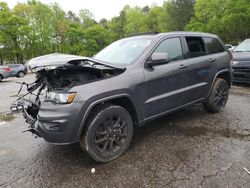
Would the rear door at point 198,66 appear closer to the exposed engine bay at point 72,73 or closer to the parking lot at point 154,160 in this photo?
the parking lot at point 154,160

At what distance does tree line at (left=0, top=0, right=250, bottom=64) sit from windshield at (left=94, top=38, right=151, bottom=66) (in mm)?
32084

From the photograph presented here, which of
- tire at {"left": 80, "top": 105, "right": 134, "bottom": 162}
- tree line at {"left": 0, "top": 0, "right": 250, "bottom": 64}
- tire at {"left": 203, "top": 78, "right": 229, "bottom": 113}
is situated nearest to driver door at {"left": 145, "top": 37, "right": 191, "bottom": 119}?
tire at {"left": 80, "top": 105, "right": 134, "bottom": 162}

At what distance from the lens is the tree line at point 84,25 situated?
31672 millimetres

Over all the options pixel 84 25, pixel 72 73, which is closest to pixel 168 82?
pixel 72 73

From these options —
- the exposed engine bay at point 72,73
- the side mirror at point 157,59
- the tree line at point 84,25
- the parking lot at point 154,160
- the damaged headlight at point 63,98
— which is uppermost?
the tree line at point 84,25

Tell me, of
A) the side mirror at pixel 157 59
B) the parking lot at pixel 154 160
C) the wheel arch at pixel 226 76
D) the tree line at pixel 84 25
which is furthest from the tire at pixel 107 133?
the tree line at pixel 84 25

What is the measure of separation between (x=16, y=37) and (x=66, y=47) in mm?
9490

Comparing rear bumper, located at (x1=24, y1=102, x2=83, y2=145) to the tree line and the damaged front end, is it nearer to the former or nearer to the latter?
the damaged front end

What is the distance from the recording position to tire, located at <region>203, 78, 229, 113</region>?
174 inches

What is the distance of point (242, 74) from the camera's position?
7.02 m

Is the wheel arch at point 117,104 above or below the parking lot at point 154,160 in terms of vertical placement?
above

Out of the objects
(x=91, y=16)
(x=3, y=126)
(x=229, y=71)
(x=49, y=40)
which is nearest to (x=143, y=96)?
(x=229, y=71)

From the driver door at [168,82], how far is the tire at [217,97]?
2.74ft

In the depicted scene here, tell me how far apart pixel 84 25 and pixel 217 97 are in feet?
166
